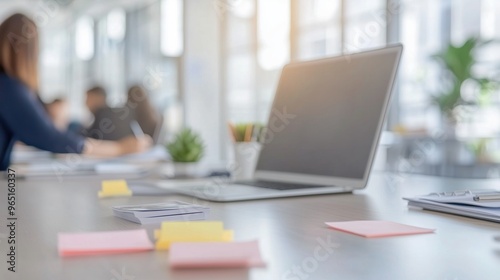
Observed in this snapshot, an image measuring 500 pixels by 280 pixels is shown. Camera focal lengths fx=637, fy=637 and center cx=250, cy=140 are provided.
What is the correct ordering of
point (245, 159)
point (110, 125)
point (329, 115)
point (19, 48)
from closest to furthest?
1. point (329, 115)
2. point (245, 159)
3. point (19, 48)
4. point (110, 125)

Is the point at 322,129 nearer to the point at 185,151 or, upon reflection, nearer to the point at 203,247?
the point at 185,151

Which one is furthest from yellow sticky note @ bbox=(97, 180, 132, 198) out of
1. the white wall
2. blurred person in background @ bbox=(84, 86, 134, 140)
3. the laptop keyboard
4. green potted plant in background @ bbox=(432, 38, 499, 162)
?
the white wall

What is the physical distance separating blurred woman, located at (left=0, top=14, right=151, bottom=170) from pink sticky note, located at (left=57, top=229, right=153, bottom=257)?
190cm

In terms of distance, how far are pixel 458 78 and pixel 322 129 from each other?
3403 millimetres

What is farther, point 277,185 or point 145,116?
point 145,116

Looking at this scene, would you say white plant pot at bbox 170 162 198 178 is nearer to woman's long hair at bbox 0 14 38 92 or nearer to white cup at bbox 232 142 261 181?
white cup at bbox 232 142 261 181

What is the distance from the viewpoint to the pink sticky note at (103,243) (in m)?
0.69

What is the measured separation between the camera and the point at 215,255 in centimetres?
62

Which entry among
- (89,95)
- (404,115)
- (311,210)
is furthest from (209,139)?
(311,210)

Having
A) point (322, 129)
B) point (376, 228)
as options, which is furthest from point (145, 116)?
point (376, 228)

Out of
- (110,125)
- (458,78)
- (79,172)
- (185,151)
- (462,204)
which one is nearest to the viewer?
(462,204)

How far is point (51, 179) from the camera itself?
5.99 feet

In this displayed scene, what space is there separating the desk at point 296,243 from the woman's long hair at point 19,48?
4.44 feet

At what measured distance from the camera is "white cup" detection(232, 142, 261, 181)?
5.94 feet
